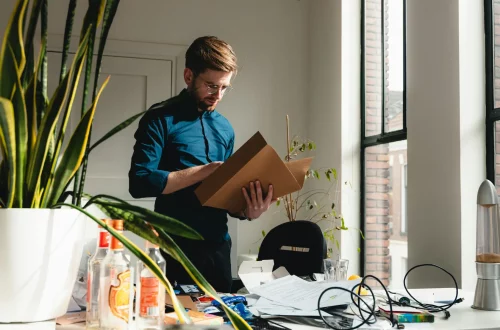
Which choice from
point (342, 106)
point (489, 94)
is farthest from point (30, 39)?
point (342, 106)

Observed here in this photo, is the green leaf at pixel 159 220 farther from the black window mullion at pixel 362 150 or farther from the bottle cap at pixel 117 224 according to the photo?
the black window mullion at pixel 362 150

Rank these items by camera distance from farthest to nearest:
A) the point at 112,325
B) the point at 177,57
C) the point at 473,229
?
the point at 177,57, the point at 473,229, the point at 112,325

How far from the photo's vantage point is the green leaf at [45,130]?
0.97 meters

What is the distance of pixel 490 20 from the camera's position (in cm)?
274

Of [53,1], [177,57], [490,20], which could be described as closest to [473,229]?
[490,20]

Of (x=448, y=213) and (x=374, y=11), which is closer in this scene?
(x=448, y=213)

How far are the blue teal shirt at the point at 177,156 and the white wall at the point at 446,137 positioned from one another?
1198 millimetres

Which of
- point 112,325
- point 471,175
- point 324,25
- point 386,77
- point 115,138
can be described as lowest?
point 112,325

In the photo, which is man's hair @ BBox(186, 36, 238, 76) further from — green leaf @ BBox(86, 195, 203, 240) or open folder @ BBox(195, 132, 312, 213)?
green leaf @ BBox(86, 195, 203, 240)

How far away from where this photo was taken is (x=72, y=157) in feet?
3.21

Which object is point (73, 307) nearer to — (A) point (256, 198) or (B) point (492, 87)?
(A) point (256, 198)

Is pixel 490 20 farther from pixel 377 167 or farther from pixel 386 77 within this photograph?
pixel 377 167

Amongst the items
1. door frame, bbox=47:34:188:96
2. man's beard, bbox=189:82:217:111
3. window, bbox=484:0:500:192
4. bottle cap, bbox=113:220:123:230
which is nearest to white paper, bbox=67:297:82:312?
bottle cap, bbox=113:220:123:230

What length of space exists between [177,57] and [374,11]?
1.61m
